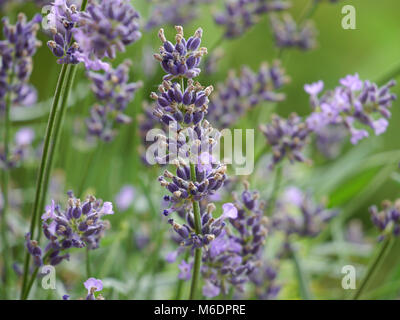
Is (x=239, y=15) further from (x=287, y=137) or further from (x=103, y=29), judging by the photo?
(x=103, y=29)

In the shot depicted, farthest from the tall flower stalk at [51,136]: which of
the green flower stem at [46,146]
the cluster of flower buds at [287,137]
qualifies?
the cluster of flower buds at [287,137]

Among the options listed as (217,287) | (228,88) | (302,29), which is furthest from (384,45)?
(217,287)

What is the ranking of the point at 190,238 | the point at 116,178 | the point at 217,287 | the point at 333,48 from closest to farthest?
the point at 190,238 → the point at 217,287 → the point at 116,178 → the point at 333,48

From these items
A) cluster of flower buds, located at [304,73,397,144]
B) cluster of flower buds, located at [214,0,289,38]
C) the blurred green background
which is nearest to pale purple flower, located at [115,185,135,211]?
the blurred green background

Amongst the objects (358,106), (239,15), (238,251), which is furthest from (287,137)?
(239,15)

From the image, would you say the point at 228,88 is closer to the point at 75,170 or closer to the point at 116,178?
the point at 116,178

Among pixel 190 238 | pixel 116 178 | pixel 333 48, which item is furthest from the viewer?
pixel 333 48
